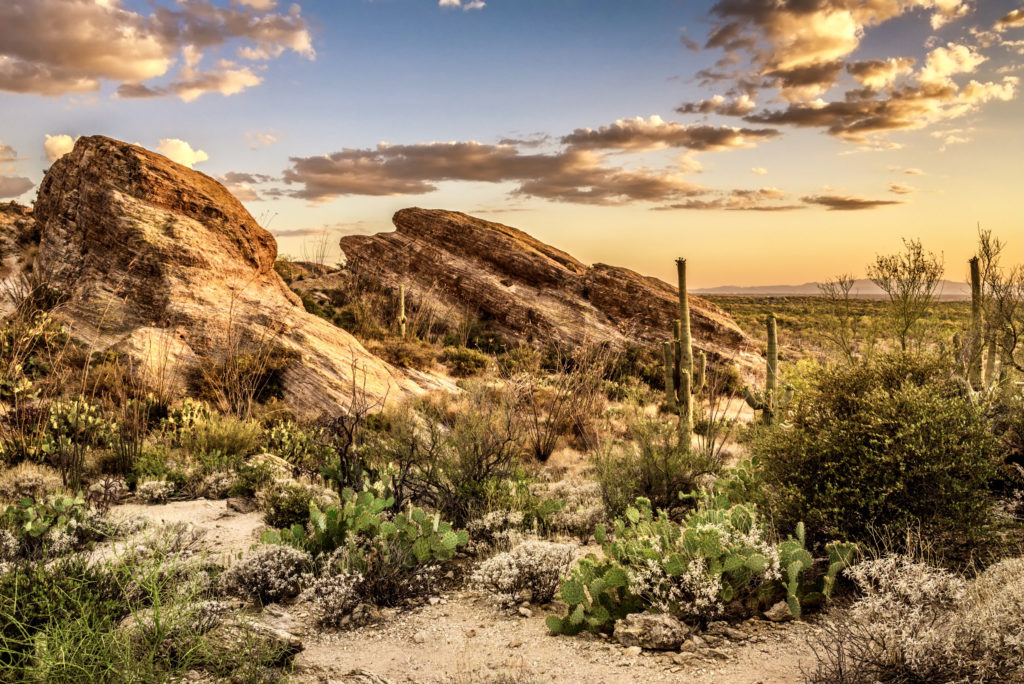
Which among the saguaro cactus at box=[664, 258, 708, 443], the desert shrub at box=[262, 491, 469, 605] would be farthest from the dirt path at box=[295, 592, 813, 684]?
the saguaro cactus at box=[664, 258, 708, 443]

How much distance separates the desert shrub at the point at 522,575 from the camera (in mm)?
5117

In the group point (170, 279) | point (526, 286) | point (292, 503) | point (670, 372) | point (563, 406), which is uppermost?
point (526, 286)

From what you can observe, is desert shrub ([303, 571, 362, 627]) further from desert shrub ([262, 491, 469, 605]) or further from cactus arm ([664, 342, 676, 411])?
cactus arm ([664, 342, 676, 411])

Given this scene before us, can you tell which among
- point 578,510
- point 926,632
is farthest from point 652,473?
point 926,632

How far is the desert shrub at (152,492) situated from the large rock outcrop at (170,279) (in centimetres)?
504

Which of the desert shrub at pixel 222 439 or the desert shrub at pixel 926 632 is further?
the desert shrub at pixel 222 439

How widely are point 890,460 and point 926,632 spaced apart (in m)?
1.76

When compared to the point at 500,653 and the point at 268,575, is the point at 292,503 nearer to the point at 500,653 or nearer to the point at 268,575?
the point at 268,575

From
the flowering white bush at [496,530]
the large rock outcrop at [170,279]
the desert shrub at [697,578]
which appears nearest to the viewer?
the desert shrub at [697,578]

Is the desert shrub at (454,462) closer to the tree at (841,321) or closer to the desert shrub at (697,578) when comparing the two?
the desert shrub at (697,578)

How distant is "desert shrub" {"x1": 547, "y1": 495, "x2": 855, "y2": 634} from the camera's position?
14.7ft

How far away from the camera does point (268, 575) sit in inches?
202

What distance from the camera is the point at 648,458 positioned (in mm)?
7758

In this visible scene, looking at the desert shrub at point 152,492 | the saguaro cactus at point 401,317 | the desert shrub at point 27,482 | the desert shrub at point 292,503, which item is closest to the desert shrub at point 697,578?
the desert shrub at point 292,503
